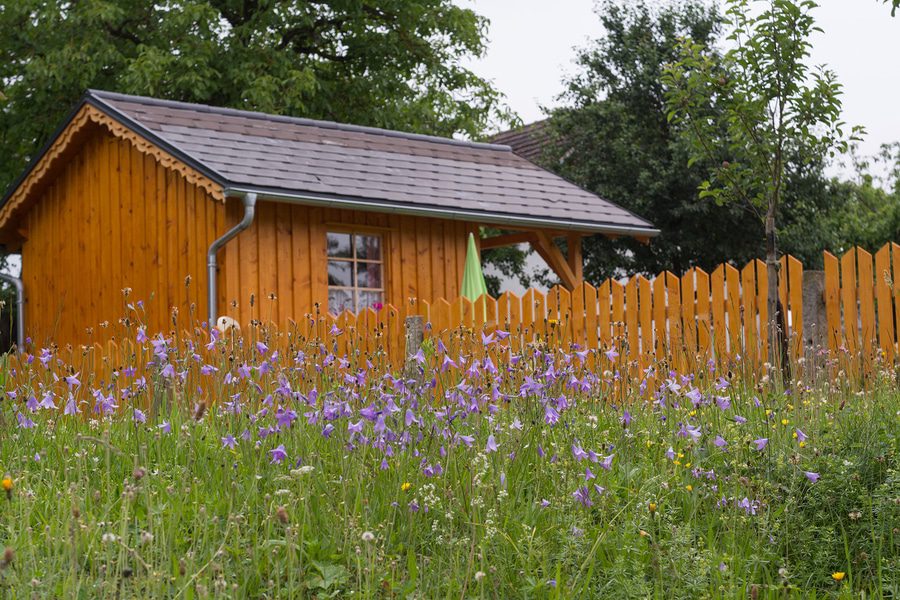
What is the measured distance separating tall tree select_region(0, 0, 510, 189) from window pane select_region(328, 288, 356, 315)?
689 centimetres

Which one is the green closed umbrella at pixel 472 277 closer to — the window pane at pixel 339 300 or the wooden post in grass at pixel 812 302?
the window pane at pixel 339 300

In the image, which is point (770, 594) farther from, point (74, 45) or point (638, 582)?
point (74, 45)

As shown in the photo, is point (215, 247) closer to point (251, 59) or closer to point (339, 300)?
point (339, 300)

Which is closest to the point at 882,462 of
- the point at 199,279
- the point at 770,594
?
the point at 770,594

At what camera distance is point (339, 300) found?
43.8 feet

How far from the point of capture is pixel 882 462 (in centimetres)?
427

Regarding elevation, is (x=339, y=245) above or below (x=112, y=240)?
below

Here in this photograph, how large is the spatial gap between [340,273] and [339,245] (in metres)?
0.35

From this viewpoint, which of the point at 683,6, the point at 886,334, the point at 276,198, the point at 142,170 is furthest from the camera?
the point at 683,6

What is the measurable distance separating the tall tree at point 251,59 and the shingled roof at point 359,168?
4144 mm

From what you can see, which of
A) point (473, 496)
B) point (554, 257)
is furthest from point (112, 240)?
point (473, 496)

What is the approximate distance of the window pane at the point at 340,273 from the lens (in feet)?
43.8

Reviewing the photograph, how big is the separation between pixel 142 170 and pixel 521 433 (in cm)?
1096

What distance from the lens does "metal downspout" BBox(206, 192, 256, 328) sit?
38.2 feet
